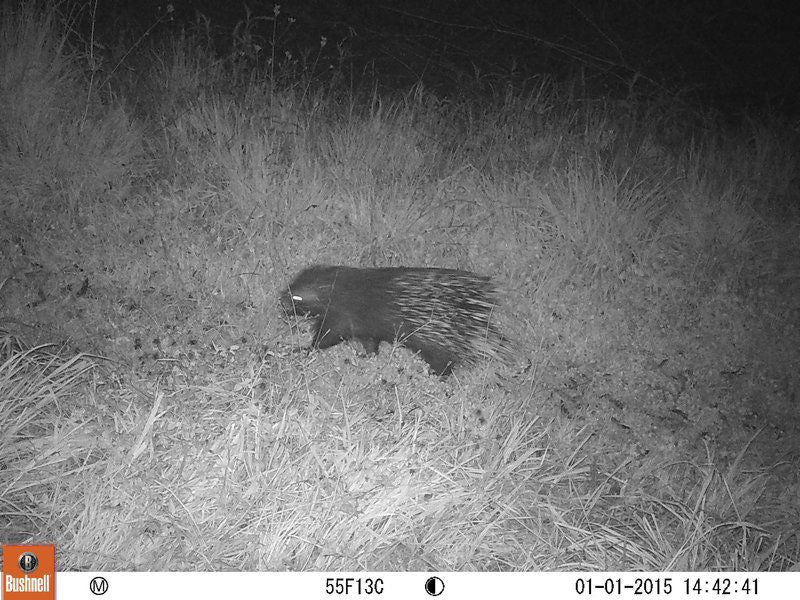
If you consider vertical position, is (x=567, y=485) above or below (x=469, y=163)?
below

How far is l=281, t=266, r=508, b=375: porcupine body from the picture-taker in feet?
8.34

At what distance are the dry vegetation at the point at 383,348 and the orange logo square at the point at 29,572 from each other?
68mm

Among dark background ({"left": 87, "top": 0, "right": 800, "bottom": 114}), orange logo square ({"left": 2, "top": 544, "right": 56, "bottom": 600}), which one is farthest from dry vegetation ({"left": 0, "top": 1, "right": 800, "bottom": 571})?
dark background ({"left": 87, "top": 0, "right": 800, "bottom": 114})

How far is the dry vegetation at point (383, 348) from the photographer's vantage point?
1.70 m

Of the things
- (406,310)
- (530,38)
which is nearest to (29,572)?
(406,310)

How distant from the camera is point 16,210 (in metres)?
2.85

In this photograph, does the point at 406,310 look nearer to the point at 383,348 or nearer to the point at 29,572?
the point at 383,348

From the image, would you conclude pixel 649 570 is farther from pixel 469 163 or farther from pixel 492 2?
pixel 492 2

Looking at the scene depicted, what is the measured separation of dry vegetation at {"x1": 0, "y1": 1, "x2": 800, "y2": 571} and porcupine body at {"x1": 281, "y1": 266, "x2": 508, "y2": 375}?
12cm

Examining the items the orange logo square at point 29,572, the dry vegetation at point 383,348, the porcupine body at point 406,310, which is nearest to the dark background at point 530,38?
the dry vegetation at point 383,348

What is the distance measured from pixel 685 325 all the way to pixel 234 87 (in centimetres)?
303

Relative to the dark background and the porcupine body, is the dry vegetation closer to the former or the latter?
the porcupine body

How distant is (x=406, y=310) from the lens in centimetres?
266

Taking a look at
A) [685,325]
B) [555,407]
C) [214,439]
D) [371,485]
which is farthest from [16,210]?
[685,325]
